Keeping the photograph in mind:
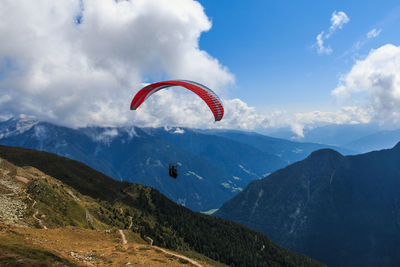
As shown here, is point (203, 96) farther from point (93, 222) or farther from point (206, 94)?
point (93, 222)

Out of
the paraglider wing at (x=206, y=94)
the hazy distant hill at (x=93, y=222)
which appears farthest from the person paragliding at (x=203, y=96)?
the hazy distant hill at (x=93, y=222)

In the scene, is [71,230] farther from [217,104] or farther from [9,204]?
[217,104]

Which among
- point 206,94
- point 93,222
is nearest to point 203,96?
point 206,94

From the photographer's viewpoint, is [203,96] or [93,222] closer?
[203,96]

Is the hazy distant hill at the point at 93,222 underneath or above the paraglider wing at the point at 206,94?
underneath

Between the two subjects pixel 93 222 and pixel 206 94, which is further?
pixel 93 222

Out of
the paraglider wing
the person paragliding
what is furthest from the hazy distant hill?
the paraglider wing

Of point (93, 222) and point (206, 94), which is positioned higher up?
point (206, 94)

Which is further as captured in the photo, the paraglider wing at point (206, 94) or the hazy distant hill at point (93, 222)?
the paraglider wing at point (206, 94)

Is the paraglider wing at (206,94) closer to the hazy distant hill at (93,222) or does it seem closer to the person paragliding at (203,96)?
the person paragliding at (203,96)
